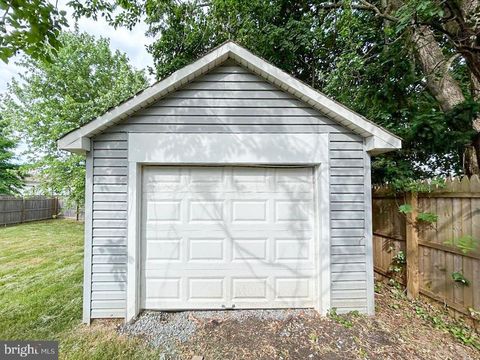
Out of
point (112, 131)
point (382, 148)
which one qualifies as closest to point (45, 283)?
point (112, 131)

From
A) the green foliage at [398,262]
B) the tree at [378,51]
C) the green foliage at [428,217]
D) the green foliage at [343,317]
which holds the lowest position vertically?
the green foliage at [343,317]

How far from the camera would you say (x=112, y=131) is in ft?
12.3

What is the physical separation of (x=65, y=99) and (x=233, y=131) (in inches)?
409

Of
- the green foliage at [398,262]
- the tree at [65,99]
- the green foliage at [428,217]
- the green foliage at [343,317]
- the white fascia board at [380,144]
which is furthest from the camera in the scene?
the tree at [65,99]

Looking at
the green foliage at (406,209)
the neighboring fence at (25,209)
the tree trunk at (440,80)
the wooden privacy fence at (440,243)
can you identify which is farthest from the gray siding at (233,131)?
the neighboring fence at (25,209)

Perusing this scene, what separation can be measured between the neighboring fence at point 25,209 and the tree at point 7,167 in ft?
9.25

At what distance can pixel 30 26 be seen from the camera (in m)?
3.07

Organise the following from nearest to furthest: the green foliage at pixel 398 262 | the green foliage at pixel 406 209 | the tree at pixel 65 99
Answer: the green foliage at pixel 406 209, the green foliage at pixel 398 262, the tree at pixel 65 99

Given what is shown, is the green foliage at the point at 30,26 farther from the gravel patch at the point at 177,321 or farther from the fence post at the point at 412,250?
the fence post at the point at 412,250

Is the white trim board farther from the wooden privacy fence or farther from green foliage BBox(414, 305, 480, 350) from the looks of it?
the wooden privacy fence

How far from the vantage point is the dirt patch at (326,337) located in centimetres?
296

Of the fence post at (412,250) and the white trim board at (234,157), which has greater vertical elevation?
the white trim board at (234,157)

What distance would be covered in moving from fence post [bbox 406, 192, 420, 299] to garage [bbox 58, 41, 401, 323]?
958 millimetres

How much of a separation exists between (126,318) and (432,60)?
25.6 ft
